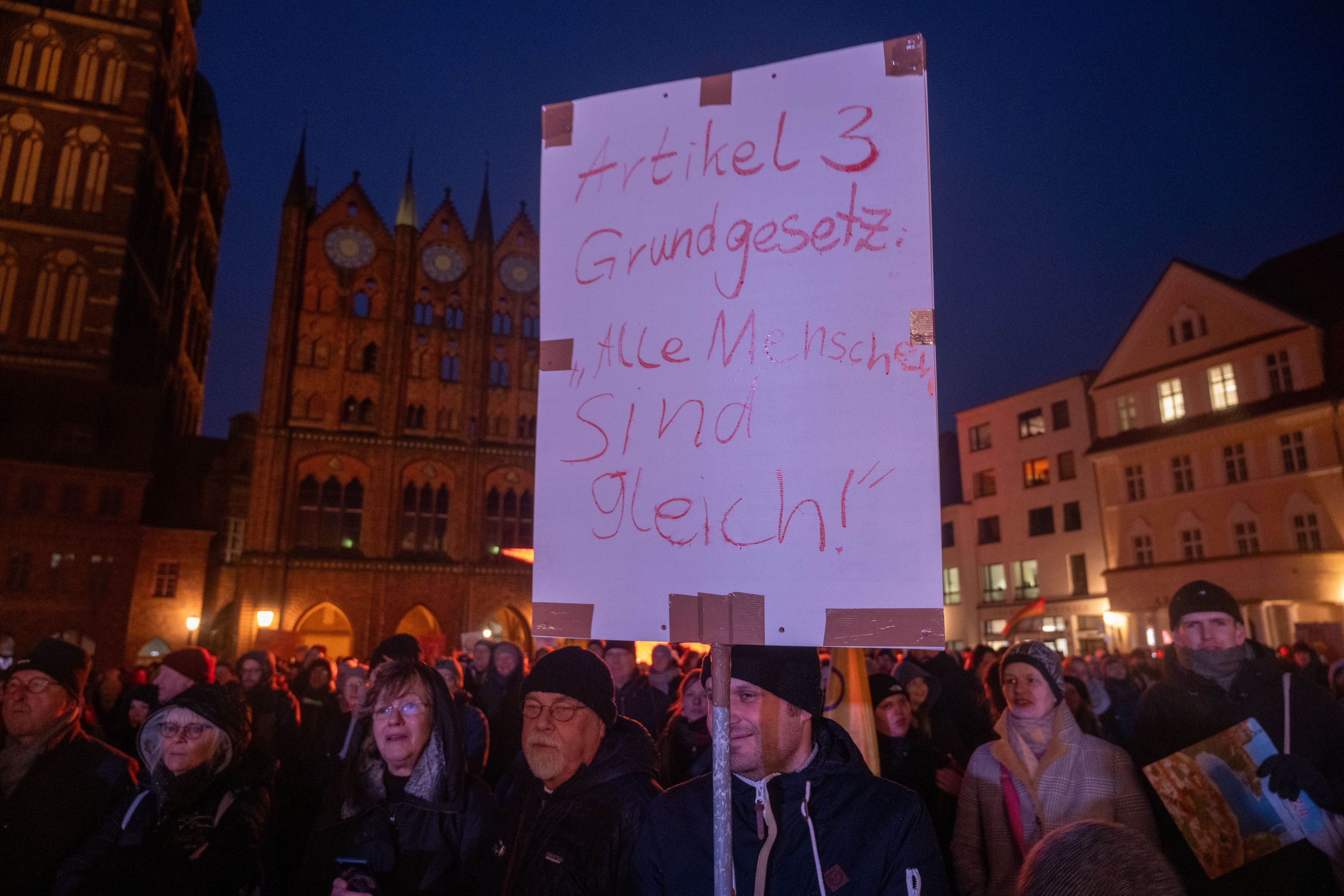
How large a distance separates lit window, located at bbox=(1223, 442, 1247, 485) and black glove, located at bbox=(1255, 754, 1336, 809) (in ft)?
82.0

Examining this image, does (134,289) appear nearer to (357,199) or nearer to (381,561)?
(357,199)

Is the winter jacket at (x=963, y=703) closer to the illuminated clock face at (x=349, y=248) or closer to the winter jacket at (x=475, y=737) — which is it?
the winter jacket at (x=475, y=737)

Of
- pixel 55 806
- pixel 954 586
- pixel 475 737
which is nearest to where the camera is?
pixel 55 806

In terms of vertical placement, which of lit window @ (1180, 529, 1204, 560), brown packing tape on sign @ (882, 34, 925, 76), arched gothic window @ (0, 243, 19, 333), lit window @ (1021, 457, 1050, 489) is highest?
arched gothic window @ (0, 243, 19, 333)

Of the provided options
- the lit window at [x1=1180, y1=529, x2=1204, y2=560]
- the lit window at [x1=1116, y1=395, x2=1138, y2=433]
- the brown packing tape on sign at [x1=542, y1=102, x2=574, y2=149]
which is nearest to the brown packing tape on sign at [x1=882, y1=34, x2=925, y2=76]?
the brown packing tape on sign at [x1=542, y1=102, x2=574, y2=149]

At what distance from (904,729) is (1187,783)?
162 cm

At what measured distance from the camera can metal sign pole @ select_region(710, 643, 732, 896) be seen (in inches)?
68.2

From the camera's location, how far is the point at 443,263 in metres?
36.4

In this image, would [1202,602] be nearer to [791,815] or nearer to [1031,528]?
[791,815]

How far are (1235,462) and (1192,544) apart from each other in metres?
2.63

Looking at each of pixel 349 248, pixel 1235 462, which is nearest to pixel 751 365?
pixel 1235 462

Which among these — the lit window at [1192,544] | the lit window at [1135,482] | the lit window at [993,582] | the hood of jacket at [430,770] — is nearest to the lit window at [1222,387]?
the lit window at [1135,482]

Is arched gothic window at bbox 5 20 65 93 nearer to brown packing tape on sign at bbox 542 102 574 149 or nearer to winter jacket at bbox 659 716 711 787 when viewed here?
winter jacket at bbox 659 716 711 787

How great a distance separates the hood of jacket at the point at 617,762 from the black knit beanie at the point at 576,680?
0.07 meters
